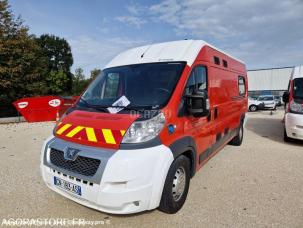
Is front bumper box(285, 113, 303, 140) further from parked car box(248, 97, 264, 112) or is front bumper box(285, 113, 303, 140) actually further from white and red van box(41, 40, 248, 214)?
parked car box(248, 97, 264, 112)

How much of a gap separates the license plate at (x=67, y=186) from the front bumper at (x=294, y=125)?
20.0 ft

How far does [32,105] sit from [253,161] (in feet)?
36.5

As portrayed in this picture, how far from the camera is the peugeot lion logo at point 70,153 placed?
269 centimetres

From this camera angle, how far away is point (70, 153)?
2727 millimetres

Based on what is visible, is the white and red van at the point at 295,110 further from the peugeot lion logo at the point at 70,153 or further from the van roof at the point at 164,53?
the peugeot lion logo at the point at 70,153

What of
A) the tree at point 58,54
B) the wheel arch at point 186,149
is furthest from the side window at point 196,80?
the tree at point 58,54

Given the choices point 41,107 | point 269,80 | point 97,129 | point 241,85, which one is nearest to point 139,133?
point 97,129

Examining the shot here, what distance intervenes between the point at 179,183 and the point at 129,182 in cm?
94

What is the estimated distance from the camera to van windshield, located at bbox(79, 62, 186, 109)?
307cm

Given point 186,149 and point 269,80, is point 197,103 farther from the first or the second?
point 269,80

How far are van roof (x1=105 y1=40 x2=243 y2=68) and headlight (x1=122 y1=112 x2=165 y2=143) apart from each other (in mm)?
1103

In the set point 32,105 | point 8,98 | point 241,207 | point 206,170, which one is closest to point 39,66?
point 8,98

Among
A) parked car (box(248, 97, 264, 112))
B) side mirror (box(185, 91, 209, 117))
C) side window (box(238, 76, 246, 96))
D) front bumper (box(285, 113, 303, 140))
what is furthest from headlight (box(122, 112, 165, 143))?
parked car (box(248, 97, 264, 112))

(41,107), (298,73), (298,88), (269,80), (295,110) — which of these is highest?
(269,80)
